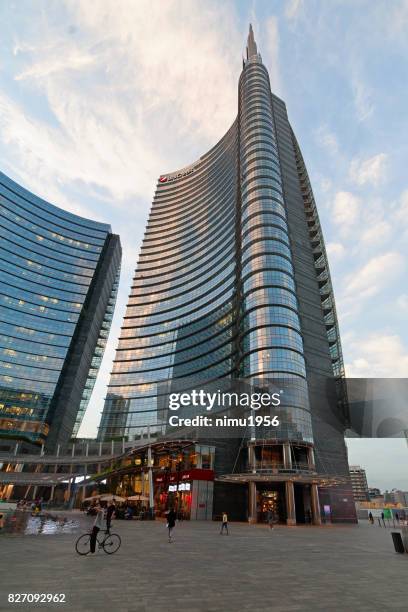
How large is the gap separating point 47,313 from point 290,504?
11486cm

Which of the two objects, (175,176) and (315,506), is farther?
(175,176)

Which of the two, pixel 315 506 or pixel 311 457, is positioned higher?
pixel 311 457

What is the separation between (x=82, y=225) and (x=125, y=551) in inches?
6335

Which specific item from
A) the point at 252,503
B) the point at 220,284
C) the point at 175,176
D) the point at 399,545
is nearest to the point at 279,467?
the point at 252,503

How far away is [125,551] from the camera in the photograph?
13953mm

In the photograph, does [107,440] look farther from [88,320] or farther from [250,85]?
[250,85]

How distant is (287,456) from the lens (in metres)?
48.3

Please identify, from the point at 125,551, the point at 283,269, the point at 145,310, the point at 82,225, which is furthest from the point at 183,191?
the point at 125,551

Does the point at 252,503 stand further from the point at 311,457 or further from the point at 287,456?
the point at 311,457

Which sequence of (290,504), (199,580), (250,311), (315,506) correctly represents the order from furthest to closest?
(250,311), (315,506), (290,504), (199,580)

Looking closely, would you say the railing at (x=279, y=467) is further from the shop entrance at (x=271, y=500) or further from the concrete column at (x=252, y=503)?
the shop entrance at (x=271, y=500)

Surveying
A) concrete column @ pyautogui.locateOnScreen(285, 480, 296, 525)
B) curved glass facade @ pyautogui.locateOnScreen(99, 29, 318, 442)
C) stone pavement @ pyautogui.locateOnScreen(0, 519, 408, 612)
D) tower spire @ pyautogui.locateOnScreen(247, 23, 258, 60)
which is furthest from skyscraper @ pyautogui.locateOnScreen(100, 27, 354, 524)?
stone pavement @ pyautogui.locateOnScreen(0, 519, 408, 612)

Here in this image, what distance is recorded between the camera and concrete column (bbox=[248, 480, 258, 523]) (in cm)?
4455

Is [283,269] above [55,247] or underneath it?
underneath
